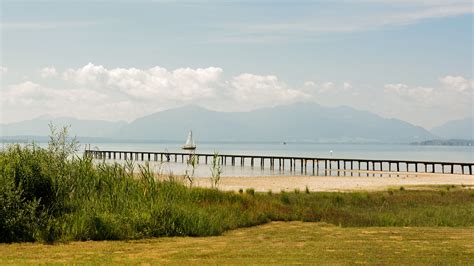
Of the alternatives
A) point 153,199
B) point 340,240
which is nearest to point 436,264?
point 340,240

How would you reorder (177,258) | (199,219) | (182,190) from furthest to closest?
(182,190) < (199,219) < (177,258)

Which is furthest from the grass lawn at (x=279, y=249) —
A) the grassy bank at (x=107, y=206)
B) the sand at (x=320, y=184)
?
the sand at (x=320, y=184)

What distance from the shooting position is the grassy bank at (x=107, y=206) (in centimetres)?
1301

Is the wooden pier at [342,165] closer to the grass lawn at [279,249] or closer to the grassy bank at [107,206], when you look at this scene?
the grassy bank at [107,206]

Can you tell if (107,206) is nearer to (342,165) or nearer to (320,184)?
(320,184)

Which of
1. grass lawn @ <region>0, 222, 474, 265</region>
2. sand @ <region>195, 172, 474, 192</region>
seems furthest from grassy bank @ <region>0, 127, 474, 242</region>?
sand @ <region>195, 172, 474, 192</region>

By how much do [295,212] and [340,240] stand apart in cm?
600

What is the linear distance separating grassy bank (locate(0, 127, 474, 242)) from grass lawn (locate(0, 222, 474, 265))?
62 centimetres

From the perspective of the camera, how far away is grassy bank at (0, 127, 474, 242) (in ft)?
42.7

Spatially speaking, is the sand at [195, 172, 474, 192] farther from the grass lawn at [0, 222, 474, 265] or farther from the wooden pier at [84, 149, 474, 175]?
the grass lawn at [0, 222, 474, 265]

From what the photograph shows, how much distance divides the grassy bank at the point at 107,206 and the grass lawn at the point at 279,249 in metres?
0.62

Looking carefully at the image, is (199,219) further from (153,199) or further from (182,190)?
(182,190)

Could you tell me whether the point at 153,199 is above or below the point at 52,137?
below

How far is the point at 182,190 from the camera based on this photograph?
17.2 metres
